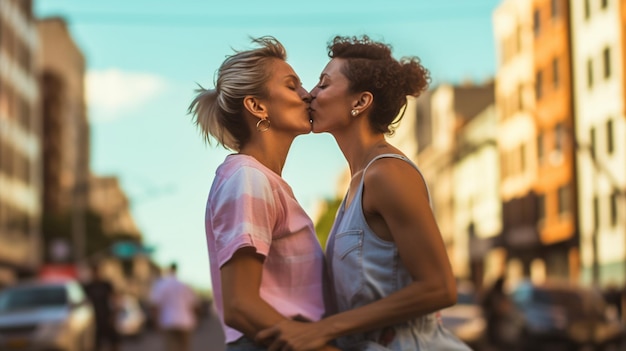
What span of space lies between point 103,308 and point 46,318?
115cm

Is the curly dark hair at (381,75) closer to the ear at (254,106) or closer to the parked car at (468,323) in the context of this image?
the ear at (254,106)

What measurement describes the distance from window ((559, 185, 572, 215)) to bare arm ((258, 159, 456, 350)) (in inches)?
2300

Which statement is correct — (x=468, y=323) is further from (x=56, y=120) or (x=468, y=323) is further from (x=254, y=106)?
(x=56, y=120)

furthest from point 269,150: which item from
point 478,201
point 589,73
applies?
point 478,201

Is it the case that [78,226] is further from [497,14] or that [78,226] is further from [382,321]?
[382,321]

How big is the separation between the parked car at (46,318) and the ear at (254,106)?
62.5 ft

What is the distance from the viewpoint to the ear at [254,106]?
11.5ft

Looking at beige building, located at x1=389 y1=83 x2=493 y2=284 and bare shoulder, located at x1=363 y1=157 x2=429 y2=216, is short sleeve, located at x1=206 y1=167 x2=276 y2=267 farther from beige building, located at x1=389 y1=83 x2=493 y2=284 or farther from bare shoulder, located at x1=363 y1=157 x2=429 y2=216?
beige building, located at x1=389 y1=83 x2=493 y2=284

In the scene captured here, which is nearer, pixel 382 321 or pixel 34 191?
pixel 382 321

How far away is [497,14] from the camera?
76.8 meters

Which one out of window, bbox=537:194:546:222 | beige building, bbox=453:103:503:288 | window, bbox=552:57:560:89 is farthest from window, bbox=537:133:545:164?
beige building, bbox=453:103:503:288

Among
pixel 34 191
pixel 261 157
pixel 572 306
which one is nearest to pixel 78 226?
pixel 34 191

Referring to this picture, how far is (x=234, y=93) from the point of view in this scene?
139 inches

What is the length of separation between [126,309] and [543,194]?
2643cm
